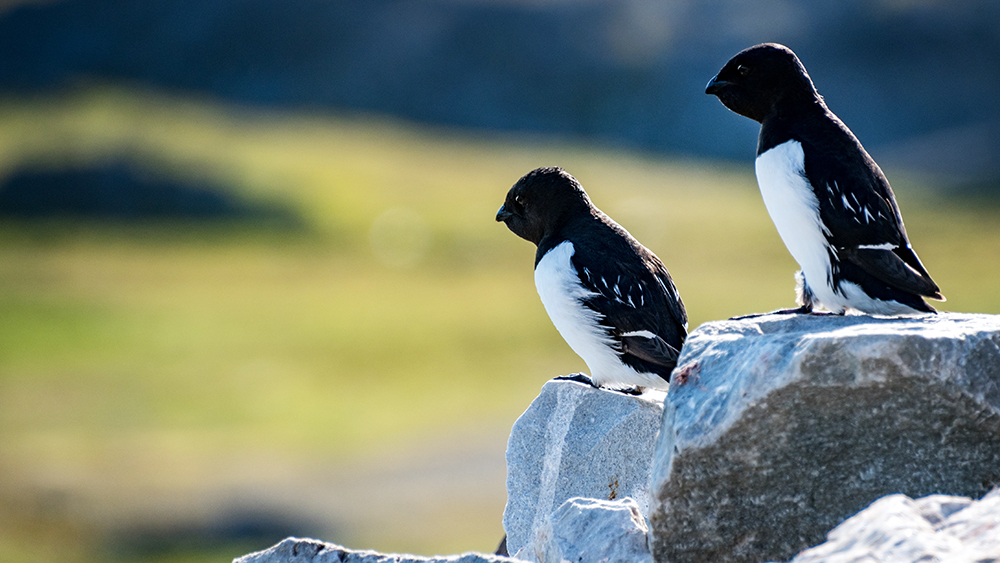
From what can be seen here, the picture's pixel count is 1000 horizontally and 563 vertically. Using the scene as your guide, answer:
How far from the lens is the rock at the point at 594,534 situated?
23.2 feet

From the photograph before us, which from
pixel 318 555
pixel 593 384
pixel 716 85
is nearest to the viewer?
pixel 318 555

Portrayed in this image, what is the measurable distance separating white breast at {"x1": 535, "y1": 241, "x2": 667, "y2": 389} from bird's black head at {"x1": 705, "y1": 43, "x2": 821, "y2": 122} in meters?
2.16

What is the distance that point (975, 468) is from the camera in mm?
6090

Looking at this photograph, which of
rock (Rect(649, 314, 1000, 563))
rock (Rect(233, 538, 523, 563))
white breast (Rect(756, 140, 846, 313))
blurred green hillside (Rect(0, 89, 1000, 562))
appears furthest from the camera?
blurred green hillside (Rect(0, 89, 1000, 562))

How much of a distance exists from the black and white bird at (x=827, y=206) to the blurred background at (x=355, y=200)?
3235 centimetres

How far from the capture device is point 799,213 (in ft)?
25.3

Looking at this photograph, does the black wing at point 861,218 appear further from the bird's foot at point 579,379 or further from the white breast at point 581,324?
the bird's foot at point 579,379

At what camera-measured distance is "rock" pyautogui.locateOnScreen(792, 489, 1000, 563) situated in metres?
4.78

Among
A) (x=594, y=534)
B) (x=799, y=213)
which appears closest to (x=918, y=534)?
(x=594, y=534)

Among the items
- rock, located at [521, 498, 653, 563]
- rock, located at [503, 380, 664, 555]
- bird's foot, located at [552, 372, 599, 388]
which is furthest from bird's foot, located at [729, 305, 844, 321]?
bird's foot, located at [552, 372, 599, 388]

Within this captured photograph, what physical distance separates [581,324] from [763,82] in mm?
2714

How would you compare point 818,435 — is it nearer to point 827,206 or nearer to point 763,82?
point 827,206

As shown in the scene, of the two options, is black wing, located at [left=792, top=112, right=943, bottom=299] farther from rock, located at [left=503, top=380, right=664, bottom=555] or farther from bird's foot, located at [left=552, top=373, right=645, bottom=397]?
bird's foot, located at [left=552, top=373, right=645, bottom=397]

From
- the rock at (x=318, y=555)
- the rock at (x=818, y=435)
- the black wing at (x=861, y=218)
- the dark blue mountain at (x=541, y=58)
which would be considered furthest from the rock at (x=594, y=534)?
the dark blue mountain at (x=541, y=58)
